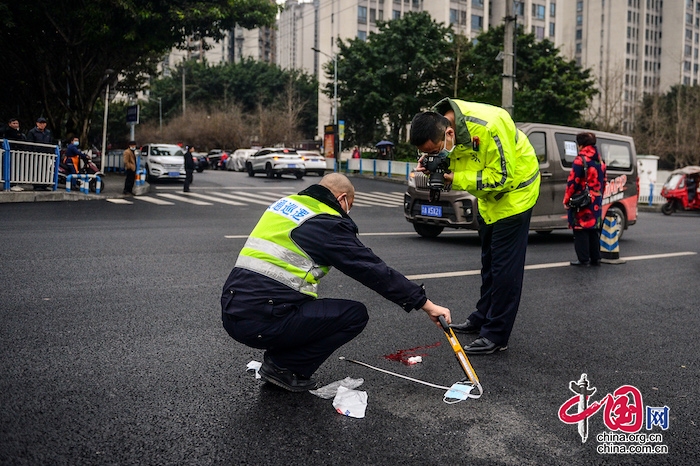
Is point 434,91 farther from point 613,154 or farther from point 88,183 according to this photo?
point 613,154

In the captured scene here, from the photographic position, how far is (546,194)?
11523 millimetres

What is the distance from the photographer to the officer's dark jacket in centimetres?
365

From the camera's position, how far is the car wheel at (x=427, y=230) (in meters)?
12.0

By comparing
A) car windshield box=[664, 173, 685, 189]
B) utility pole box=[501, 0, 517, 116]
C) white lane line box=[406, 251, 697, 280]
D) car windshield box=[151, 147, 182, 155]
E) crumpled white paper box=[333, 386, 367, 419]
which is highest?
utility pole box=[501, 0, 517, 116]

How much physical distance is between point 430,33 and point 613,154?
1338 inches

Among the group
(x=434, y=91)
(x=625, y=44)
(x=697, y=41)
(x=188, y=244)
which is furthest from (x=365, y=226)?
(x=697, y=41)

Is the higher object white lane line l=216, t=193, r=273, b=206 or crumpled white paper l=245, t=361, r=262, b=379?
white lane line l=216, t=193, r=273, b=206

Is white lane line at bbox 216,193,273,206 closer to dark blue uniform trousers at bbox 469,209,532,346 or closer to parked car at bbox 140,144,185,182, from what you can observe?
parked car at bbox 140,144,185,182

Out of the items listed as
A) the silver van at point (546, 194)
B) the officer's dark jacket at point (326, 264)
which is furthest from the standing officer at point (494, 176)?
the silver van at point (546, 194)

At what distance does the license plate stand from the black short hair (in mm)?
Result: 6481

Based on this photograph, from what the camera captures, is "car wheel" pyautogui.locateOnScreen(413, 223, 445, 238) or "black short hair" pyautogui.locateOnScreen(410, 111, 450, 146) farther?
"car wheel" pyautogui.locateOnScreen(413, 223, 445, 238)

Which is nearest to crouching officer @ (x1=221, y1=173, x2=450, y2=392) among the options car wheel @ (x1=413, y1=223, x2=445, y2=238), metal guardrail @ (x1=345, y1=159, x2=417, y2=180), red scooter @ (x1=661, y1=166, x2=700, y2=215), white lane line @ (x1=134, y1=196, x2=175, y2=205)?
car wheel @ (x1=413, y1=223, x2=445, y2=238)
